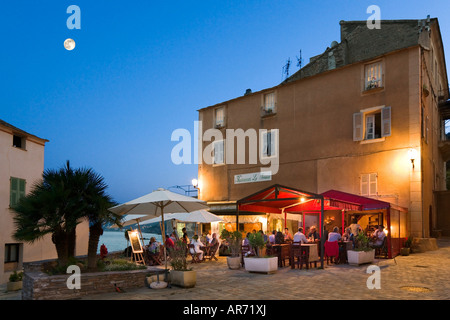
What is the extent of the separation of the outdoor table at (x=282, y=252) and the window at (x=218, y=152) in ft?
39.5

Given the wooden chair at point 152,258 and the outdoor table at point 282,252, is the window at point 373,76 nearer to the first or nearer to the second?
the outdoor table at point 282,252

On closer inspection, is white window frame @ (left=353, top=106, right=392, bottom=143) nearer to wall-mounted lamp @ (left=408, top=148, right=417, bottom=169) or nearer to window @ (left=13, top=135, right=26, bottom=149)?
wall-mounted lamp @ (left=408, top=148, right=417, bottom=169)

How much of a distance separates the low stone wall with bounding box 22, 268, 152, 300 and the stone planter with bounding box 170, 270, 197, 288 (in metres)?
0.77

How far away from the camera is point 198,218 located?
57.5 ft

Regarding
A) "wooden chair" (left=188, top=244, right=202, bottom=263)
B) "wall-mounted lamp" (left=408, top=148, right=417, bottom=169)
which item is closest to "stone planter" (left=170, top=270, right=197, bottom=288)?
"wooden chair" (left=188, top=244, right=202, bottom=263)

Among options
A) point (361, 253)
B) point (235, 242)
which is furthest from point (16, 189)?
point (361, 253)

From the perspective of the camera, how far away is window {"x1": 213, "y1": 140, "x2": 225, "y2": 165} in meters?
25.3

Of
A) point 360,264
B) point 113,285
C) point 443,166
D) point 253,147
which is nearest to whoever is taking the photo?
point 113,285

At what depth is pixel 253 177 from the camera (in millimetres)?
23391

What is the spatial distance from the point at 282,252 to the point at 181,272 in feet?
15.9

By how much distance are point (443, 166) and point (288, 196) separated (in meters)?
18.3

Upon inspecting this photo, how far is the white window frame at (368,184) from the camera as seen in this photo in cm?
1823
